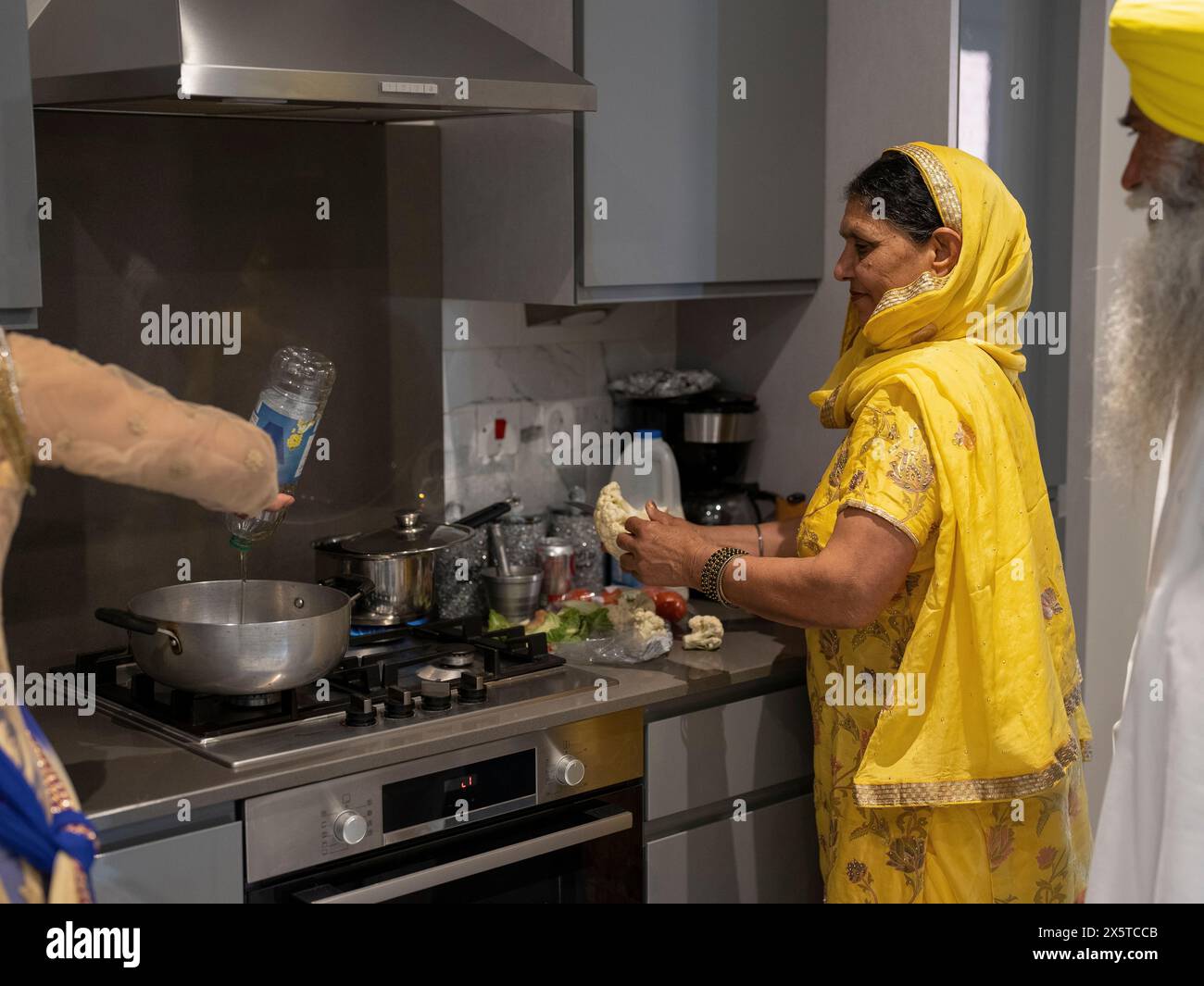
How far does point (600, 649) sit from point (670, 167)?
2.75 feet

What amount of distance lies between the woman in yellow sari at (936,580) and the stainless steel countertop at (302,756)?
7.7 inches

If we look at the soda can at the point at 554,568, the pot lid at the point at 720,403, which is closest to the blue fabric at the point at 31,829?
the soda can at the point at 554,568

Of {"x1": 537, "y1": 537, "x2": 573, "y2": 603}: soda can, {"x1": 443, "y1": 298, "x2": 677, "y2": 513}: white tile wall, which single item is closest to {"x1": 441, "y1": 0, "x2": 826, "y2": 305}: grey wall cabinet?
{"x1": 443, "y1": 298, "x2": 677, "y2": 513}: white tile wall

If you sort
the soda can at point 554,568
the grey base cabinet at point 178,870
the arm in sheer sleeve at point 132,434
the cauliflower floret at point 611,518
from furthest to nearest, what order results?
the soda can at point 554,568 < the cauliflower floret at point 611,518 < the grey base cabinet at point 178,870 < the arm in sheer sleeve at point 132,434

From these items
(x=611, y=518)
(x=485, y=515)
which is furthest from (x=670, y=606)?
(x=485, y=515)

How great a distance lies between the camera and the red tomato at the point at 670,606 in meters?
2.53

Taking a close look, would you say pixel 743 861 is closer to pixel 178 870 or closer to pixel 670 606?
pixel 670 606

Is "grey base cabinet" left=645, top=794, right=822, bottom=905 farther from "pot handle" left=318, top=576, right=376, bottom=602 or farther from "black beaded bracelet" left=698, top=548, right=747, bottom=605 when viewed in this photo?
"pot handle" left=318, top=576, right=376, bottom=602

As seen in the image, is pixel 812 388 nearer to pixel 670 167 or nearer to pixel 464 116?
pixel 670 167

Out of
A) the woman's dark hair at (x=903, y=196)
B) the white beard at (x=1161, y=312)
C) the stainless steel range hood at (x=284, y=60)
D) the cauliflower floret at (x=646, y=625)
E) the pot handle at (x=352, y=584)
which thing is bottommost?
the cauliflower floret at (x=646, y=625)

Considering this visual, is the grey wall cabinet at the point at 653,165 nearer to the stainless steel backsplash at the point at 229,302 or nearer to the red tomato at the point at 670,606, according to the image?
the stainless steel backsplash at the point at 229,302

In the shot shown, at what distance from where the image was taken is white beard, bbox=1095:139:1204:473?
1411mm

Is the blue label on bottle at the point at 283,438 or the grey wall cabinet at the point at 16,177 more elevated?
the grey wall cabinet at the point at 16,177

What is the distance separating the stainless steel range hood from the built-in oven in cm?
92
